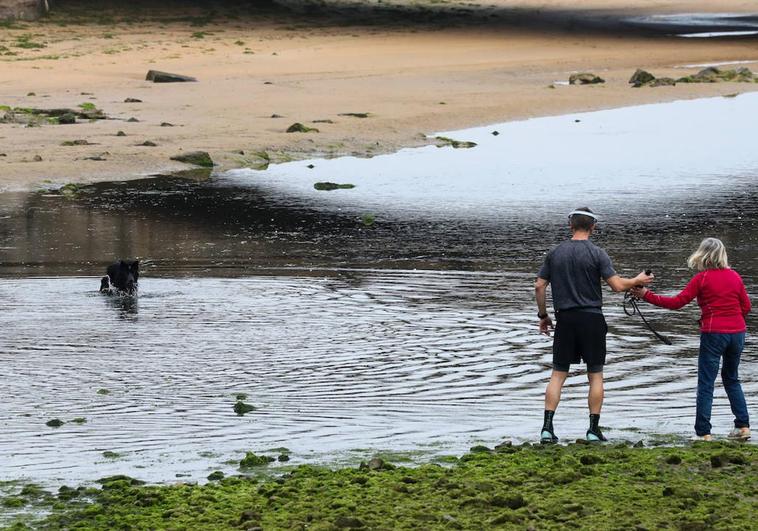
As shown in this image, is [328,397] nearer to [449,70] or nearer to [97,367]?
[97,367]

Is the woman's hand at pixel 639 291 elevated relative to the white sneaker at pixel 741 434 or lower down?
elevated

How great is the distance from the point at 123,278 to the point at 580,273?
6.72m

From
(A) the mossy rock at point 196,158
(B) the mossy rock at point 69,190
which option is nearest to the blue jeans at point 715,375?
(B) the mossy rock at point 69,190

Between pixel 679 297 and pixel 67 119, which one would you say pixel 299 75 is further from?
pixel 679 297

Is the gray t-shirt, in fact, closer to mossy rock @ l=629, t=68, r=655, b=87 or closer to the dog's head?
the dog's head

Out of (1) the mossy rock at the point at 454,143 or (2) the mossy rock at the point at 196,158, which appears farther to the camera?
(1) the mossy rock at the point at 454,143

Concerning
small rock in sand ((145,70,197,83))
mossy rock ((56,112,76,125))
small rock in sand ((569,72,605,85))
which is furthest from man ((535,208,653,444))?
small rock in sand ((569,72,605,85))

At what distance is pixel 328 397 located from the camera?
1083cm

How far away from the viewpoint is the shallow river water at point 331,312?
986 cm

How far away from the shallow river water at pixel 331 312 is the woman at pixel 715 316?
37 cm

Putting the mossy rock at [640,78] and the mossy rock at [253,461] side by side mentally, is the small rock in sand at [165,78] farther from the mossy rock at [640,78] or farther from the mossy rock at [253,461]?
the mossy rock at [253,461]

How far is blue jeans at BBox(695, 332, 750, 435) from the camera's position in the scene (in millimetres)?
9438

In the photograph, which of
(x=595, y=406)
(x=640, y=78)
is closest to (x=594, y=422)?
(x=595, y=406)

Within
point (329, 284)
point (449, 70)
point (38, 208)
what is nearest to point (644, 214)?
point (329, 284)
